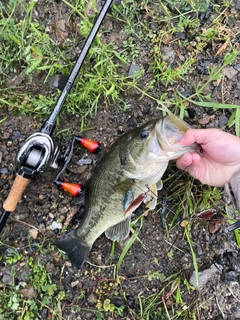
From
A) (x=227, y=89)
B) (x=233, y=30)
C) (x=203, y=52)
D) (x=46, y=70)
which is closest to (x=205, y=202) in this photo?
(x=227, y=89)

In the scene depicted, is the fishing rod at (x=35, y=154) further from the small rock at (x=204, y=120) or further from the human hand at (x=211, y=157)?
the small rock at (x=204, y=120)

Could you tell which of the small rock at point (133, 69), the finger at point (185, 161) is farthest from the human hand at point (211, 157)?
the small rock at point (133, 69)

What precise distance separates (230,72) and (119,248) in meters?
1.80

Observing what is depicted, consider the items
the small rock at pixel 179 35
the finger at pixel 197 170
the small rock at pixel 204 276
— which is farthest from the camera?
the small rock at pixel 179 35

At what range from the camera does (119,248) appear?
A: 3.47 m

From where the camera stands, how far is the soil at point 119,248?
135 inches

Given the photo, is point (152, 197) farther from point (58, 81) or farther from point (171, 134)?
point (58, 81)

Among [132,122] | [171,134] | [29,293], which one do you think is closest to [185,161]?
[171,134]

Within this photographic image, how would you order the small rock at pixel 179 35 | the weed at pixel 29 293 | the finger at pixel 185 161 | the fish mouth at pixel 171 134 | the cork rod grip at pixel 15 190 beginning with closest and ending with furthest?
1. the fish mouth at pixel 171 134
2. the cork rod grip at pixel 15 190
3. the finger at pixel 185 161
4. the weed at pixel 29 293
5. the small rock at pixel 179 35

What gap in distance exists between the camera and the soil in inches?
135

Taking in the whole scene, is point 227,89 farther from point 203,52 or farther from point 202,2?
point 202,2

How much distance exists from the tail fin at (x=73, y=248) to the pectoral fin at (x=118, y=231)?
0.78 feet

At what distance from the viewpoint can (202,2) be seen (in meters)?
3.60

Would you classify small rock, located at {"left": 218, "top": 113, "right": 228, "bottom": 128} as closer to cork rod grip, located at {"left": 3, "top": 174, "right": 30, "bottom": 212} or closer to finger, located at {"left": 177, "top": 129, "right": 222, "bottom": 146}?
finger, located at {"left": 177, "top": 129, "right": 222, "bottom": 146}
